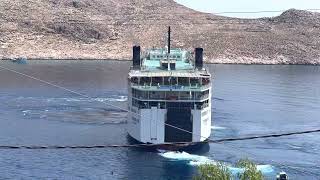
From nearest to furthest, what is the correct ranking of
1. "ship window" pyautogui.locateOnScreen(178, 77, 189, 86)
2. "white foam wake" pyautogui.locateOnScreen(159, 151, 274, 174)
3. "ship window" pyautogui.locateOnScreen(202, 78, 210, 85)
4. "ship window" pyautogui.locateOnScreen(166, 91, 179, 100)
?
"white foam wake" pyautogui.locateOnScreen(159, 151, 274, 174), "ship window" pyautogui.locateOnScreen(166, 91, 179, 100), "ship window" pyautogui.locateOnScreen(178, 77, 189, 86), "ship window" pyautogui.locateOnScreen(202, 78, 210, 85)

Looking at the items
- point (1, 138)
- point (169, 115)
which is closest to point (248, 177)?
point (169, 115)

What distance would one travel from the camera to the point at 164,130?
76.3m

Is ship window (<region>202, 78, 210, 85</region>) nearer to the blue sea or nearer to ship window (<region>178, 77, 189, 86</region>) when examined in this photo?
ship window (<region>178, 77, 189, 86</region>)

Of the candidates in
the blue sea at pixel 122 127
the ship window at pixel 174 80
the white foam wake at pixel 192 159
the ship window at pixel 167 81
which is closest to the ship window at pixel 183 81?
the ship window at pixel 174 80

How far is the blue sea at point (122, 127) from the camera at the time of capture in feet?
223

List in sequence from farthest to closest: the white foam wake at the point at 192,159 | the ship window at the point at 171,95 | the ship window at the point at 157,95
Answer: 1. the ship window at the point at 157,95
2. the ship window at the point at 171,95
3. the white foam wake at the point at 192,159

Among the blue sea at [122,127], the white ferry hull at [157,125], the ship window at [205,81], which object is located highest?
the ship window at [205,81]

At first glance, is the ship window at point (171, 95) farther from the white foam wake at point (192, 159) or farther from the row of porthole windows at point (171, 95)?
the white foam wake at point (192, 159)

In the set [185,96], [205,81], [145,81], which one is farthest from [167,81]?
[205,81]

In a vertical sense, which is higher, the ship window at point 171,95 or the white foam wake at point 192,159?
the ship window at point 171,95

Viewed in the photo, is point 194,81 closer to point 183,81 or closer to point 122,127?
point 183,81

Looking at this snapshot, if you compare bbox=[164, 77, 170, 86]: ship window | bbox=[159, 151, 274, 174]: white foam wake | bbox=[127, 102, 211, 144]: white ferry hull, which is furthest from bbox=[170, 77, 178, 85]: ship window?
bbox=[159, 151, 274, 174]: white foam wake

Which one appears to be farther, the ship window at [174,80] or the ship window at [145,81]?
the ship window at [145,81]

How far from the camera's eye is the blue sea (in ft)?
223
